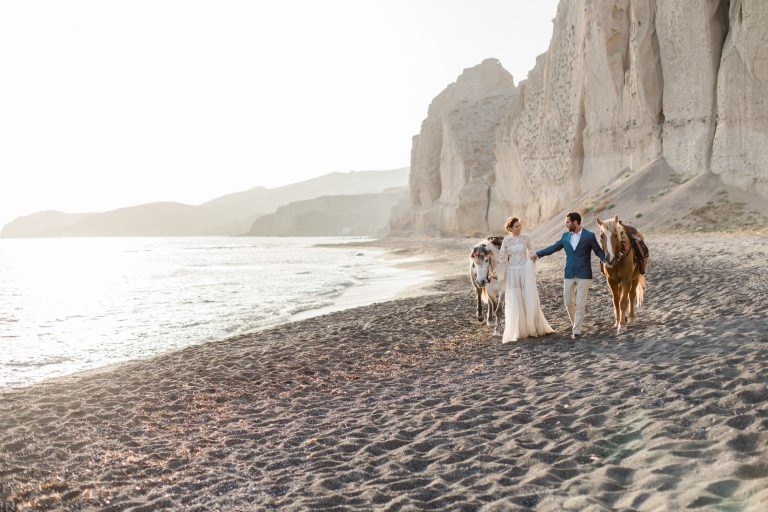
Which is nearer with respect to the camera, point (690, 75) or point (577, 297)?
point (577, 297)

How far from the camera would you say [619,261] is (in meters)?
8.26

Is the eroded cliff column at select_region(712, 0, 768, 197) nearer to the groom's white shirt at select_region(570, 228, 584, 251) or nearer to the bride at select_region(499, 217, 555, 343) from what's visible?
the groom's white shirt at select_region(570, 228, 584, 251)

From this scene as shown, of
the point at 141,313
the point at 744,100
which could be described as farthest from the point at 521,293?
the point at 744,100

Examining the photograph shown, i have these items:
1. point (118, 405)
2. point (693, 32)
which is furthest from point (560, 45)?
point (118, 405)

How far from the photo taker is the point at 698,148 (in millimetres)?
27703

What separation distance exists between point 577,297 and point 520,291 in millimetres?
852

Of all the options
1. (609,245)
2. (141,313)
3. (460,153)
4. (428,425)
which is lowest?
(428,425)

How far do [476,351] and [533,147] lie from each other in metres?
40.4

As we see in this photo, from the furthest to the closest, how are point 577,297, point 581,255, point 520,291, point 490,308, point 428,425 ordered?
1. point 490,308
2. point 520,291
3. point 577,297
4. point 581,255
5. point 428,425

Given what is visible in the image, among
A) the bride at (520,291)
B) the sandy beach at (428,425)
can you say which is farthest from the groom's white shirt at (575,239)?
the sandy beach at (428,425)

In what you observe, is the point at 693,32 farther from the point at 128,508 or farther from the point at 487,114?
the point at 487,114

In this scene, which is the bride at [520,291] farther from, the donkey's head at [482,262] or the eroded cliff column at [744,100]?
the eroded cliff column at [744,100]

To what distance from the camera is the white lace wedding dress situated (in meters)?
8.72

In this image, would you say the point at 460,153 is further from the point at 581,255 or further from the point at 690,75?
the point at 581,255
